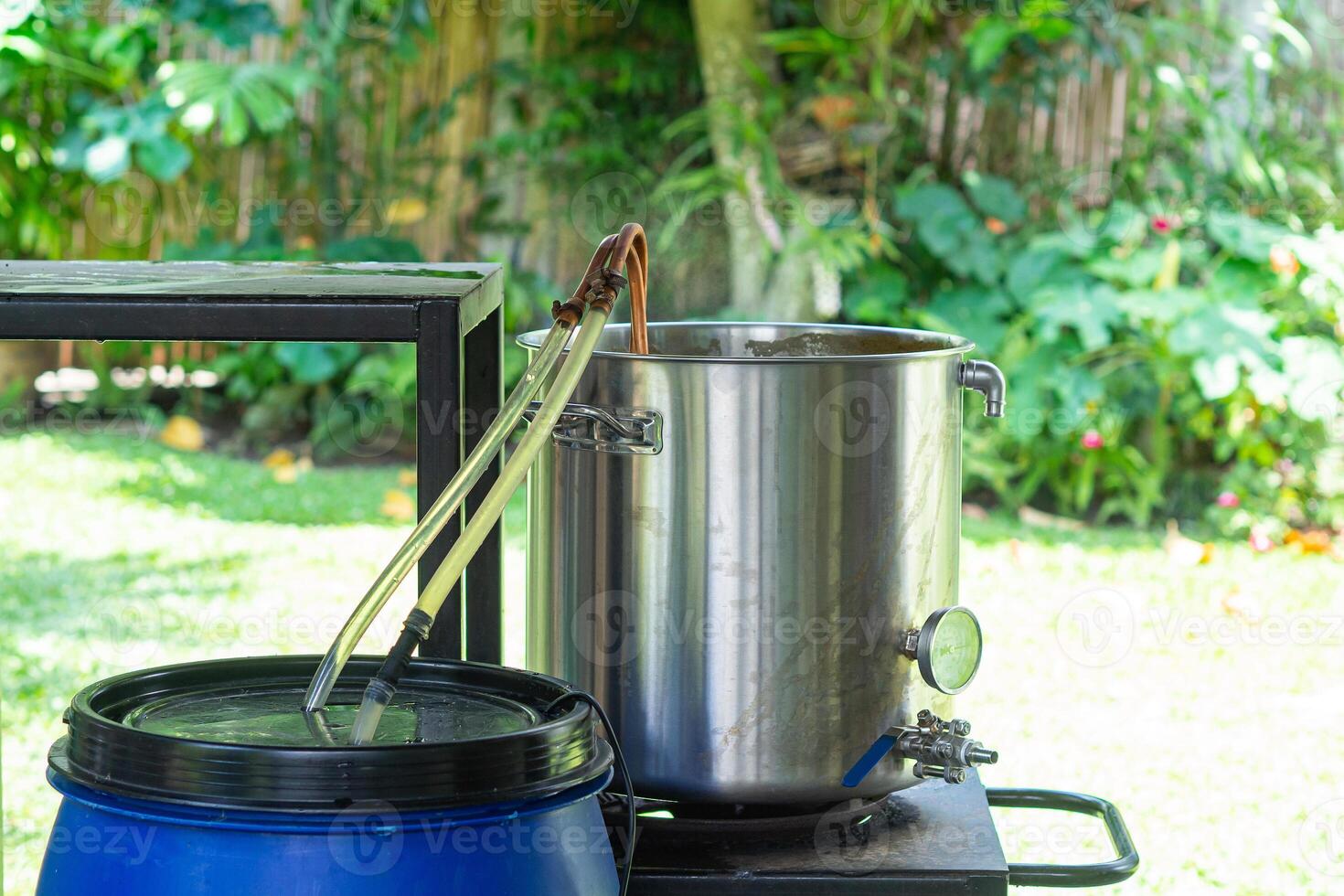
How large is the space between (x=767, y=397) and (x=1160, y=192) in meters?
3.71

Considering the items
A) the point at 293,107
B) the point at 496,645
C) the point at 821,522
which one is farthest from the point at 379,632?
the point at 293,107

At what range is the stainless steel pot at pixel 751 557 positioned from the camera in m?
1.47

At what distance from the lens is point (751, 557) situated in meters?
1.48

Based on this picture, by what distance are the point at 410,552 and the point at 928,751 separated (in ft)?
2.07

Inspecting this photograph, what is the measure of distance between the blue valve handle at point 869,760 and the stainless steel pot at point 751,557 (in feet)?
0.04

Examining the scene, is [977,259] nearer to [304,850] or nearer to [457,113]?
[457,113]

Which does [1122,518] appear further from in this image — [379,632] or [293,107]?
[293,107]

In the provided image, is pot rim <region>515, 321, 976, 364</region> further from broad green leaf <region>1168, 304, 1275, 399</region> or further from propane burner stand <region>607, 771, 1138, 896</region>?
broad green leaf <region>1168, 304, 1275, 399</region>

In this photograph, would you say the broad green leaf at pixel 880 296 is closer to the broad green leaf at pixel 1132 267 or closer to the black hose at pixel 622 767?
the broad green leaf at pixel 1132 267

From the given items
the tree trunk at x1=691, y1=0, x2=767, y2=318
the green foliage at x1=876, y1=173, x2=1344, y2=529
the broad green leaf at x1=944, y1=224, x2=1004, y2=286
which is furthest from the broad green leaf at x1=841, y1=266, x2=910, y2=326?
the tree trunk at x1=691, y1=0, x2=767, y2=318

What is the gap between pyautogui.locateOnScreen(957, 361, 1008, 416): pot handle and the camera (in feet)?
5.32

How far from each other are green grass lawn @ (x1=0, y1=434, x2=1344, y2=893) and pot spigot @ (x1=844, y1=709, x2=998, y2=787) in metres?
0.89

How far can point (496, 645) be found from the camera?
160 centimetres

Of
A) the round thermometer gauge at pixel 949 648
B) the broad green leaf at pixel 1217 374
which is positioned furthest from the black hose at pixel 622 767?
the broad green leaf at pixel 1217 374
